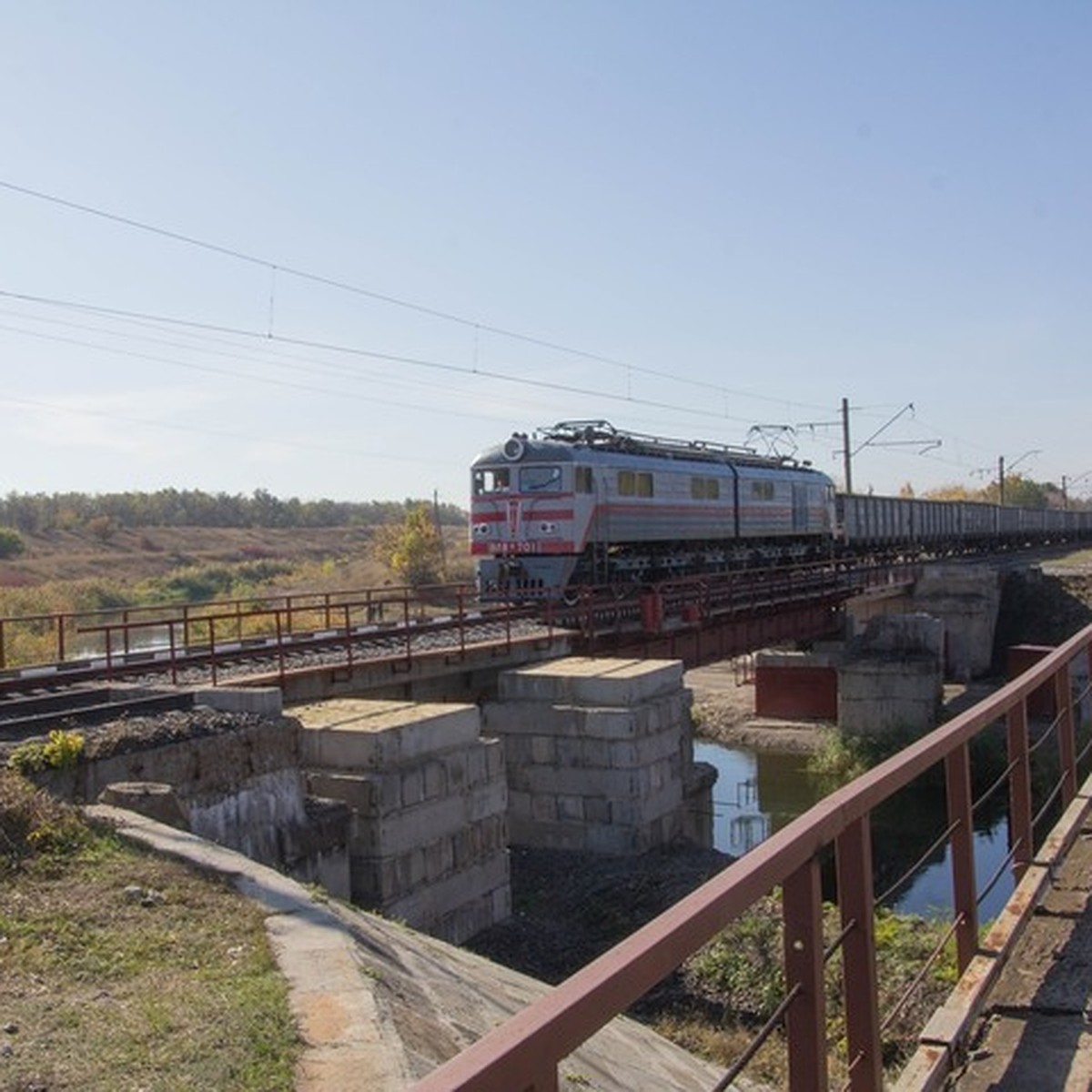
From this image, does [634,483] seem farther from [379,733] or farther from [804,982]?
[804,982]

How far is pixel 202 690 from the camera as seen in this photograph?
38.0 ft

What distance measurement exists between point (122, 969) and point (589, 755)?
9953 mm

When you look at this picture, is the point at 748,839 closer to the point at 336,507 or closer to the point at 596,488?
the point at 596,488

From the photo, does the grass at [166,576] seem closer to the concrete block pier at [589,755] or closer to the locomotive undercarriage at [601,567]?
the locomotive undercarriage at [601,567]

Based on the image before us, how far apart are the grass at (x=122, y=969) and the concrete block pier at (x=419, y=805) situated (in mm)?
3823

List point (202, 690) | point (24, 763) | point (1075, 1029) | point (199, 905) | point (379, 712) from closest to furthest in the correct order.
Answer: point (1075, 1029) < point (199, 905) < point (24, 763) < point (202, 690) < point (379, 712)

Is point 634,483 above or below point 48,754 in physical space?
above

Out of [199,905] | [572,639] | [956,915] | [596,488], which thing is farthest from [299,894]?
[596,488]

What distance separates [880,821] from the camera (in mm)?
27234

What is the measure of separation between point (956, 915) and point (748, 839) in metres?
22.1

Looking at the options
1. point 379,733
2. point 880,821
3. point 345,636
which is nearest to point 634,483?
point 880,821

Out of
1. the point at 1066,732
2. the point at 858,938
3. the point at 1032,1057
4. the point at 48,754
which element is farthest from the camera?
A: the point at 48,754

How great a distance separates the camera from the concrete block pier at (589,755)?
49.6 feet

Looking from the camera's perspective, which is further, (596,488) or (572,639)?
(596,488)
